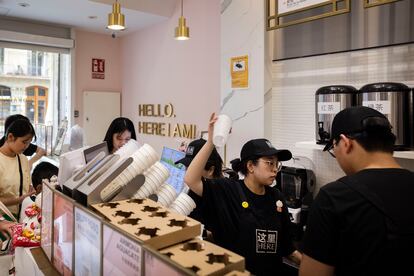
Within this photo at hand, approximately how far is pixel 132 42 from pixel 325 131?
4.31 m

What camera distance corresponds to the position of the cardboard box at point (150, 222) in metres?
0.92

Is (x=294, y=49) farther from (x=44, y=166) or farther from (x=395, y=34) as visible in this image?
(x=44, y=166)

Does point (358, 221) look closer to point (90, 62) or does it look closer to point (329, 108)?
point (329, 108)

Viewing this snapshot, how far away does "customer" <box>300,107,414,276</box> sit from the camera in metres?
1.09

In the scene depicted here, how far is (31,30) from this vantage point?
529cm

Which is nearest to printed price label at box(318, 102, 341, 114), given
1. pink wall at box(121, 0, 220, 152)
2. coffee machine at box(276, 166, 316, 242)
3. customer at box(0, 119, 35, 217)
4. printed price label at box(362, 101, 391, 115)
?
printed price label at box(362, 101, 391, 115)

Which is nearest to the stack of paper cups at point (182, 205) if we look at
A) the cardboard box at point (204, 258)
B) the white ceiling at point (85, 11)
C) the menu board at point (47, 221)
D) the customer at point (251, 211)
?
the customer at point (251, 211)

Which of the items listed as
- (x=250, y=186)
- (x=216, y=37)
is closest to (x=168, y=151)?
(x=216, y=37)

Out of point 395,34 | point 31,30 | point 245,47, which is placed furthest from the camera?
point 31,30

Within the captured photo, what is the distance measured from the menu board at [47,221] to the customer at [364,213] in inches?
40.7

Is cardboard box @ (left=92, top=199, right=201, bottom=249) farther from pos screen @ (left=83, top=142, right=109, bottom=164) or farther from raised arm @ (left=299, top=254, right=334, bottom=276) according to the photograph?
pos screen @ (left=83, top=142, right=109, bottom=164)

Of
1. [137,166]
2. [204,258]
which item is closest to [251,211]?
[137,166]

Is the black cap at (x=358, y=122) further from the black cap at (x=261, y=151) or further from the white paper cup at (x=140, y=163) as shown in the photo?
the white paper cup at (x=140, y=163)

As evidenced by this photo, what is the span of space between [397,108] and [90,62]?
5.04 m
